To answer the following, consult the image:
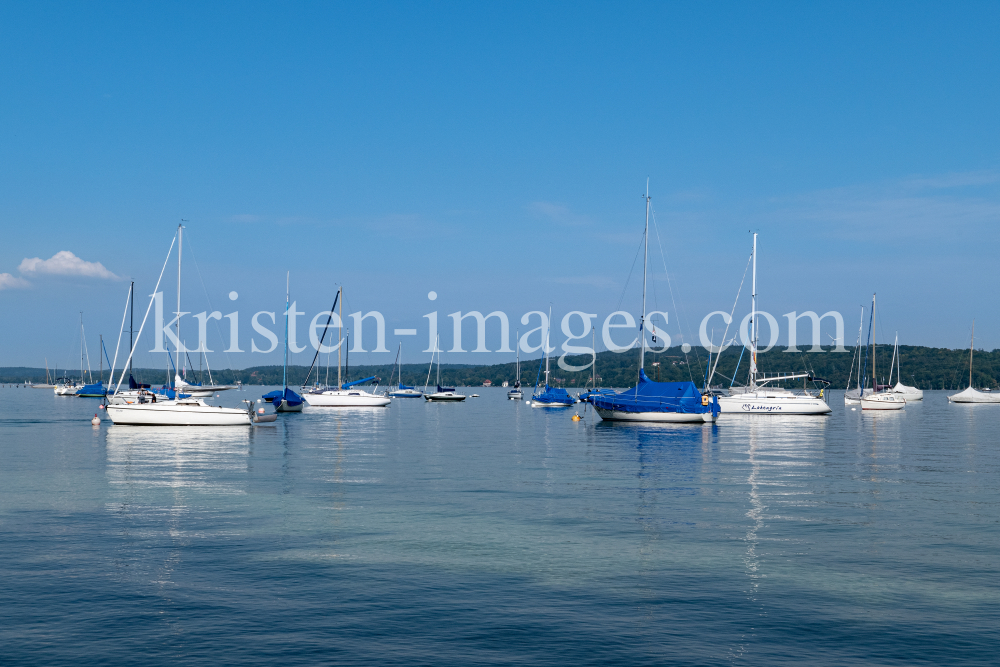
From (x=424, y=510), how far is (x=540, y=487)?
321 inches

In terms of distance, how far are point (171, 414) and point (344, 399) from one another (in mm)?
61690

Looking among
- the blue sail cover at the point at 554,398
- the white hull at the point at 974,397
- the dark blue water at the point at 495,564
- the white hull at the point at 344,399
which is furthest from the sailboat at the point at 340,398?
the white hull at the point at 974,397

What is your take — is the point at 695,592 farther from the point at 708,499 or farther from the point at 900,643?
the point at 708,499

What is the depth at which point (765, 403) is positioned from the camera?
330ft

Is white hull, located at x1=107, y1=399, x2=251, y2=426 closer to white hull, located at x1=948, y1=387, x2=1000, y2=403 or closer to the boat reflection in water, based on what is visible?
the boat reflection in water

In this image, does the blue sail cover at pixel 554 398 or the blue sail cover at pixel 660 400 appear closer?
the blue sail cover at pixel 660 400

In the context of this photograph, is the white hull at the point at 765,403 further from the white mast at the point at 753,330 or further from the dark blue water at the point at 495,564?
the dark blue water at the point at 495,564

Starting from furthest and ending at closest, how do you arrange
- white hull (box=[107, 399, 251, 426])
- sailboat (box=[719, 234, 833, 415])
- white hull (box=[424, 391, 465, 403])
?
white hull (box=[424, 391, 465, 403]) → sailboat (box=[719, 234, 833, 415]) → white hull (box=[107, 399, 251, 426])

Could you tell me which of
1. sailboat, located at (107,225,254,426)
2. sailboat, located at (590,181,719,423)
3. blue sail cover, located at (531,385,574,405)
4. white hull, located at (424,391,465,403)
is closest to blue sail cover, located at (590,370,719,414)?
sailboat, located at (590,181,719,423)

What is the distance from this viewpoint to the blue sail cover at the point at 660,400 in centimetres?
8081

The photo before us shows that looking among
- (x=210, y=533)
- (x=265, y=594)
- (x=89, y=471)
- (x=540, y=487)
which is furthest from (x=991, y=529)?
(x=89, y=471)

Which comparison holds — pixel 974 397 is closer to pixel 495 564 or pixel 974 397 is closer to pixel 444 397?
pixel 444 397

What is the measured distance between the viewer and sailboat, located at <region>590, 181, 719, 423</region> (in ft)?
265

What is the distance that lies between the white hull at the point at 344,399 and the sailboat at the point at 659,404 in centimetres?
Result: 5846
